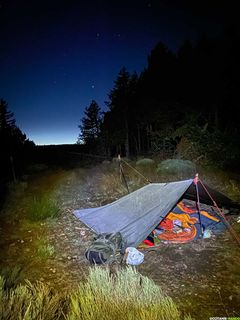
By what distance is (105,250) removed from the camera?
16.4 ft

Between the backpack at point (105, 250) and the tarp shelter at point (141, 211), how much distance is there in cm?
29

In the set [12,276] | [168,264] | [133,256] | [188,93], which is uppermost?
[188,93]

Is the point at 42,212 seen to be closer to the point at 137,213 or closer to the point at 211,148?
the point at 137,213

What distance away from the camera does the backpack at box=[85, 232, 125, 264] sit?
4926 mm

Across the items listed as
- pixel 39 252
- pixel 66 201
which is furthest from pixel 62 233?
pixel 66 201

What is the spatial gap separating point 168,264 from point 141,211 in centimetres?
163

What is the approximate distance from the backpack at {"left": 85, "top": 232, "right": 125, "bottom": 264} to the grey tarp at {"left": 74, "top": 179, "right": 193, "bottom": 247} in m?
0.29

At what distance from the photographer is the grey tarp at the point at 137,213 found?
224 inches

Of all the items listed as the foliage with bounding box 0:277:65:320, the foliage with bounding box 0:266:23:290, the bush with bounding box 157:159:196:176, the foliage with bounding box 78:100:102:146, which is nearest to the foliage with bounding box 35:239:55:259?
the foliage with bounding box 0:266:23:290

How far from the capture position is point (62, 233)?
692 cm

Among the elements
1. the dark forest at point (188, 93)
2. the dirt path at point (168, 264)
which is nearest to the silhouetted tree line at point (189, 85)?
the dark forest at point (188, 93)

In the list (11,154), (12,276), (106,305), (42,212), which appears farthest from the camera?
(11,154)

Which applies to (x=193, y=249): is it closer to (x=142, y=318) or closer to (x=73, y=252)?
(x=73, y=252)

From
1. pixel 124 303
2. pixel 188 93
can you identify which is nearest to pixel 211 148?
pixel 188 93
